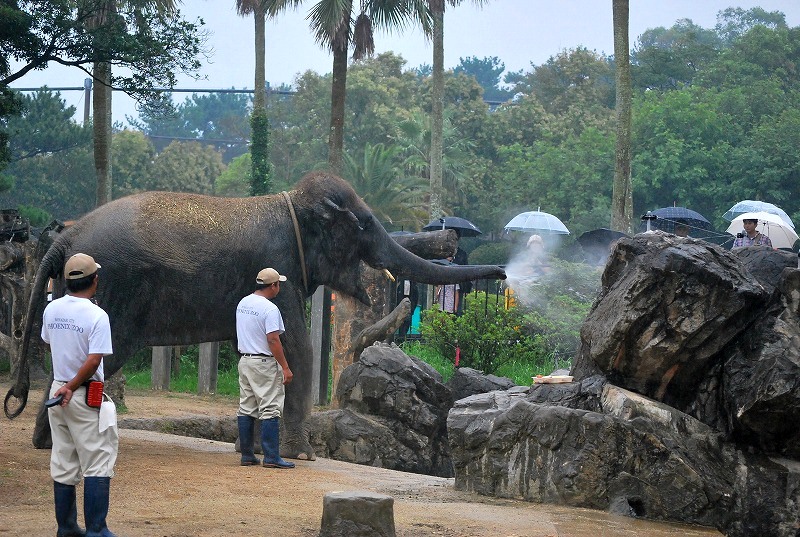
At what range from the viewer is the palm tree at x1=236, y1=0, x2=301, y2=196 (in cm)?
3030

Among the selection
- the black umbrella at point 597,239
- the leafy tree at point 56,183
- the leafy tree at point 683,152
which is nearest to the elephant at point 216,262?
the black umbrella at point 597,239

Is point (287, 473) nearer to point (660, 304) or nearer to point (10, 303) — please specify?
point (660, 304)

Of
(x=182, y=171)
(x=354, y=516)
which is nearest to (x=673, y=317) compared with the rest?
(x=354, y=516)

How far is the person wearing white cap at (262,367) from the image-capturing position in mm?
9844

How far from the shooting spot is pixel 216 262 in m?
10.6

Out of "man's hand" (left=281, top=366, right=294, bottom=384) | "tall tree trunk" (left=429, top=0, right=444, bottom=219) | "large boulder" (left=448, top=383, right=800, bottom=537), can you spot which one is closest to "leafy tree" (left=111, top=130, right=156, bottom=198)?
"tall tree trunk" (left=429, top=0, right=444, bottom=219)

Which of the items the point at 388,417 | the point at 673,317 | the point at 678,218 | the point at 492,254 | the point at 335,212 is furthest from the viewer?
the point at 492,254

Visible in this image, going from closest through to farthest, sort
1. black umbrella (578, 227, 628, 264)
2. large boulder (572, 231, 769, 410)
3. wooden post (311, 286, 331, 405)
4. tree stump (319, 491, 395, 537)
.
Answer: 1. tree stump (319, 491, 395, 537)
2. large boulder (572, 231, 769, 410)
3. wooden post (311, 286, 331, 405)
4. black umbrella (578, 227, 628, 264)

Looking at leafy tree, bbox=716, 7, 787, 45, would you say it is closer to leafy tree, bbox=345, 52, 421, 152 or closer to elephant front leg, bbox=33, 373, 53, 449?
leafy tree, bbox=345, 52, 421, 152

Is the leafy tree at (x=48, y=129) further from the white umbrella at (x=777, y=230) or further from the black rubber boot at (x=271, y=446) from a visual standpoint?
the black rubber boot at (x=271, y=446)

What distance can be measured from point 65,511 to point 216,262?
4.31 m

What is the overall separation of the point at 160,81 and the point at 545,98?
4213cm

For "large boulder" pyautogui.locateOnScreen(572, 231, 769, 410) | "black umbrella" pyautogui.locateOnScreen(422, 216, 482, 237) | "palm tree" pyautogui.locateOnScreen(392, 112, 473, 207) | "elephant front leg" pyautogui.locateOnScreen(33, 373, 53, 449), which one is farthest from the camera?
"palm tree" pyautogui.locateOnScreen(392, 112, 473, 207)

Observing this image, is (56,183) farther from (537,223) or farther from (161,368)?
(161,368)
